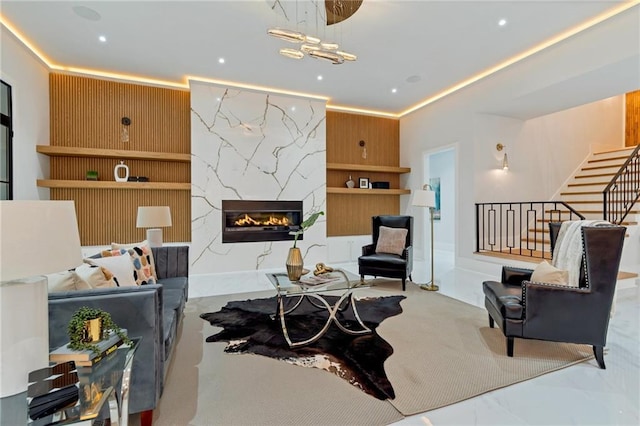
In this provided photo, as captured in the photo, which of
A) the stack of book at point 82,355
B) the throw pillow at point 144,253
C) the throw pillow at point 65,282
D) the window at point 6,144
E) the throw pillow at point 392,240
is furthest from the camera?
the throw pillow at point 392,240

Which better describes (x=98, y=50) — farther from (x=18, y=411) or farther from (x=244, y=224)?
(x=18, y=411)

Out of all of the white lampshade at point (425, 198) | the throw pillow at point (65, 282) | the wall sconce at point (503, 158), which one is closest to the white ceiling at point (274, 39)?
the wall sconce at point (503, 158)

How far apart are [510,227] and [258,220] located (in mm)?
5049

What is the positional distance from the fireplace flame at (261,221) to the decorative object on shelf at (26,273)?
4.69 meters

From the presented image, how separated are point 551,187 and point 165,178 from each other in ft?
25.9

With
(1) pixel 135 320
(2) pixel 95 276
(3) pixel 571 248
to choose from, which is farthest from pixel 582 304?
(2) pixel 95 276

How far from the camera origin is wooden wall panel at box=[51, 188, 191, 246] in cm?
531

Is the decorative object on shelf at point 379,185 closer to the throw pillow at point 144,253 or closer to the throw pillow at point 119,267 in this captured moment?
the throw pillow at point 144,253

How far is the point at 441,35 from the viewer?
4.09 metres

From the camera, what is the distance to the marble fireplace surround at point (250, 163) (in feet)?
18.4

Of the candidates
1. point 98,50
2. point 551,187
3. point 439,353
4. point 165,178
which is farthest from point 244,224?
point 551,187

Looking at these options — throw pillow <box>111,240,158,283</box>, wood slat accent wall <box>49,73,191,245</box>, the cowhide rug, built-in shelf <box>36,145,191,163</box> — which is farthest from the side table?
wood slat accent wall <box>49,73,191,245</box>

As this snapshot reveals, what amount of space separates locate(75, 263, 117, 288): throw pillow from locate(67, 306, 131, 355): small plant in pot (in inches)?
22.3

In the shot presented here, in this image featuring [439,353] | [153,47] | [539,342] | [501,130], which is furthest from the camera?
[501,130]
